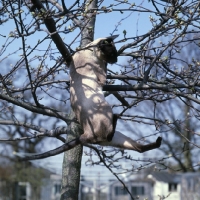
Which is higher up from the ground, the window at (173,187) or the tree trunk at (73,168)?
the window at (173,187)

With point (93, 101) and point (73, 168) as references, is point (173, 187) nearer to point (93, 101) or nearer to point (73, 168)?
point (73, 168)

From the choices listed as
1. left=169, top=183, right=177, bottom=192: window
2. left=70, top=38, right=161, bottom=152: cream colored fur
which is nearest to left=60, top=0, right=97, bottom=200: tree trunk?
left=70, top=38, right=161, bottom=152: cream colored fur

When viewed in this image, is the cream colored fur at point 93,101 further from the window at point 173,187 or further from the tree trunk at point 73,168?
the window at point 173,187

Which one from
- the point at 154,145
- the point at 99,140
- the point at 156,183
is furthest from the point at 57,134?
the point at 156,183

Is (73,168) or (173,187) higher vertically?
(173,187)

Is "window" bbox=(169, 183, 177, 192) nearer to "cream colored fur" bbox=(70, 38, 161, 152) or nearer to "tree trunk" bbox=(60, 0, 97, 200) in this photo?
"tree trunk" bbox=(60, 0, 97, 200)

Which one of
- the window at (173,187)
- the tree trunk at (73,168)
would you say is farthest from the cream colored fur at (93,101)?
the window at (173,187)

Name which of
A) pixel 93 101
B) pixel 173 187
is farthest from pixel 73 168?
pixel 173 187

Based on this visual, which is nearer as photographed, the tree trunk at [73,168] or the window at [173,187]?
the tree trunk at [73,168]

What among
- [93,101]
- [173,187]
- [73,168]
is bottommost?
[73,168]

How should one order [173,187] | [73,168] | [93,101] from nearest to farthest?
[93,101] < [73,168] < [173,187]

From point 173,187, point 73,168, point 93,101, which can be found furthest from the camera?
point 173,187

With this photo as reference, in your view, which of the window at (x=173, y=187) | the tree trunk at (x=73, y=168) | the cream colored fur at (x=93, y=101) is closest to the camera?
the cream colored fur at (x=93, y=101)

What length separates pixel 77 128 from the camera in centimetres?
514
